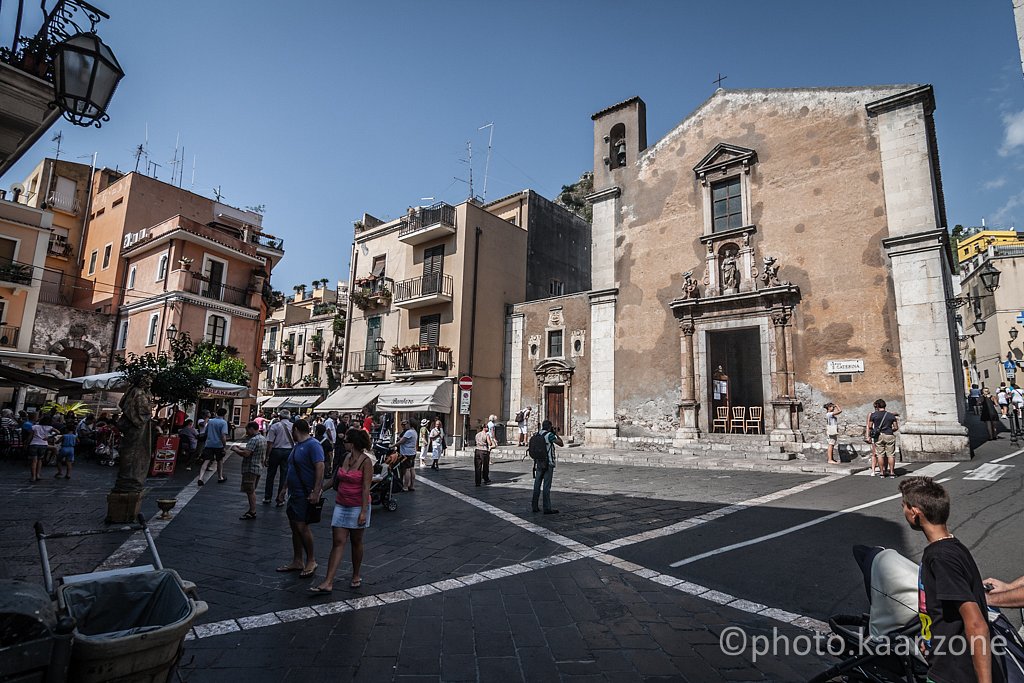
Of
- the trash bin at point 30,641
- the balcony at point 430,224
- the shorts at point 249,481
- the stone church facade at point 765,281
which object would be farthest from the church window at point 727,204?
the trash bin at point 30,641

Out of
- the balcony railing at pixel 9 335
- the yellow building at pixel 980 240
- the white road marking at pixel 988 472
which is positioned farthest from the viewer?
the yellow building at pixel 980 240

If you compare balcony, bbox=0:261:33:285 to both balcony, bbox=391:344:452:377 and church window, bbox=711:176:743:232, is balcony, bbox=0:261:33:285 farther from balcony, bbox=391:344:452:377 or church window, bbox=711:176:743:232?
church window, bbox=711:176:743:232

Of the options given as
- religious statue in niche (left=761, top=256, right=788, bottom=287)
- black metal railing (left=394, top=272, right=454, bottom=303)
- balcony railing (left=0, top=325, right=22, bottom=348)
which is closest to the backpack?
religious statue in niche (left=761, top=256, right=788, bottom=287)

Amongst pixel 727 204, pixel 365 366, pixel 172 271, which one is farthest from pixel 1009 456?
pixel 172 271

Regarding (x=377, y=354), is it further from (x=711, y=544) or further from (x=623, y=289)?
(x=711, y=544)

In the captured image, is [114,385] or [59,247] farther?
[59,247]

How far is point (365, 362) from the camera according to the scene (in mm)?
26688

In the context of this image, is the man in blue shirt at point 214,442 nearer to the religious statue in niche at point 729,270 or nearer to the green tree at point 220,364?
the green tree at point 220,364

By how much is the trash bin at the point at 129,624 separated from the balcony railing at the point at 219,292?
26.2 m

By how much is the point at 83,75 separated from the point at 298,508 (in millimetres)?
3955

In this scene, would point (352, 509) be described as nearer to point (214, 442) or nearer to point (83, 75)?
point (83, 75)

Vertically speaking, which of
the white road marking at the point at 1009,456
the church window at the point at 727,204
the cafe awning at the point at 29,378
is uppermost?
the church window at the point at 727,204

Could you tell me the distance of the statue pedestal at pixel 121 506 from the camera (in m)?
7.11

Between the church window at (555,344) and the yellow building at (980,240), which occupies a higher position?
the yellow building at (980,240)
